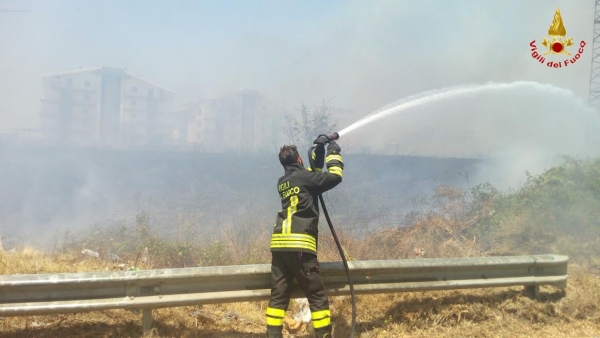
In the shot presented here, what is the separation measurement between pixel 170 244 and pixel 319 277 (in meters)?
4.04

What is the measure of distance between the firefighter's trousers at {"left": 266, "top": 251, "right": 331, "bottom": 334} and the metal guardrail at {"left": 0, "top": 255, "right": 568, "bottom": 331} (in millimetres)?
141

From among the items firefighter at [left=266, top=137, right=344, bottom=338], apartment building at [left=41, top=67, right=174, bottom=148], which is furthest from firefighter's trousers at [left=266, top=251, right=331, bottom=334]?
apartment building at [left=41, top=67, right=174, bottom=148]

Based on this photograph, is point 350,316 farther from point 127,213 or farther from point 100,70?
point 100,70

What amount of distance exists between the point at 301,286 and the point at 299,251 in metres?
0.32

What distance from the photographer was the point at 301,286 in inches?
127

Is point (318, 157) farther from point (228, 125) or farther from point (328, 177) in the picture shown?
Answer: point (228, 125)

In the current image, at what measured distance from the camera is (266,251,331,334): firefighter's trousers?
3137 mm

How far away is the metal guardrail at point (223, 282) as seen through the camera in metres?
2.87

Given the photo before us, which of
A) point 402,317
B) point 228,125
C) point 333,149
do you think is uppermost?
point 228,125

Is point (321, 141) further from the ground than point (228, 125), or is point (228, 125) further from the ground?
point (228, 125)

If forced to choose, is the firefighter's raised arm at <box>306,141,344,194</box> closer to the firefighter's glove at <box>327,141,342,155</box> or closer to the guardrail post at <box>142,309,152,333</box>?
the firefighter's glove at <box>327,141,342,155</box>

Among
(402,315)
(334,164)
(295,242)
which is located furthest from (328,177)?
(402,315)

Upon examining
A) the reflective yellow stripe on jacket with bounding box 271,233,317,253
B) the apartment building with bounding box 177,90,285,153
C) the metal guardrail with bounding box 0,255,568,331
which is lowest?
the metal guardrail with bounding box 0,255,568,331

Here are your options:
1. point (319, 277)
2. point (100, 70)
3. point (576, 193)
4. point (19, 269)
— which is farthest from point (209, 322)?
point (100, 70)
